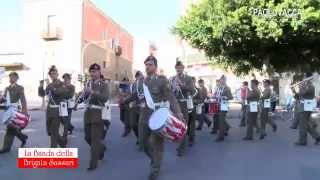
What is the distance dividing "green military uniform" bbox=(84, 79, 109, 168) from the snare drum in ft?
5.43

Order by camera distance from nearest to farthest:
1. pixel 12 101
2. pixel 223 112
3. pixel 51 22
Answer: pixel 12 101 < pixel 223 112 < pixel 51 22

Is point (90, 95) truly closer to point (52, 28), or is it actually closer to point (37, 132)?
point (37, 132)

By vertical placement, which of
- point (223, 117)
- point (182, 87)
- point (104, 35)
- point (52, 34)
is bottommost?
point (223, 117)

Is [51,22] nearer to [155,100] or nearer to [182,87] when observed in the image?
[182,87]

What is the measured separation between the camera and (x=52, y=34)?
5509 cm

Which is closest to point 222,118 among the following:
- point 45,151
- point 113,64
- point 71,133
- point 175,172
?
point 71,133

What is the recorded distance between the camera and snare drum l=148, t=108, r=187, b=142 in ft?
28.9

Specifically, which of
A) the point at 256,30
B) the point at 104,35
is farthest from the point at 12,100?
the point at 104,35

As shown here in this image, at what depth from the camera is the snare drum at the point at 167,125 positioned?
8797mm

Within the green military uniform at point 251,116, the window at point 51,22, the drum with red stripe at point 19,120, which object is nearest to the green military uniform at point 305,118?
the green military uniform at point 251,116

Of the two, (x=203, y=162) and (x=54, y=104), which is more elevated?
(x=54, y=104)

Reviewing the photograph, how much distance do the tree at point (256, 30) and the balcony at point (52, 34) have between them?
102 ft

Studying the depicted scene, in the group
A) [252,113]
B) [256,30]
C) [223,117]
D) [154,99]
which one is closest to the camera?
[154,99]

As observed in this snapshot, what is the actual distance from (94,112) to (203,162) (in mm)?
2408
